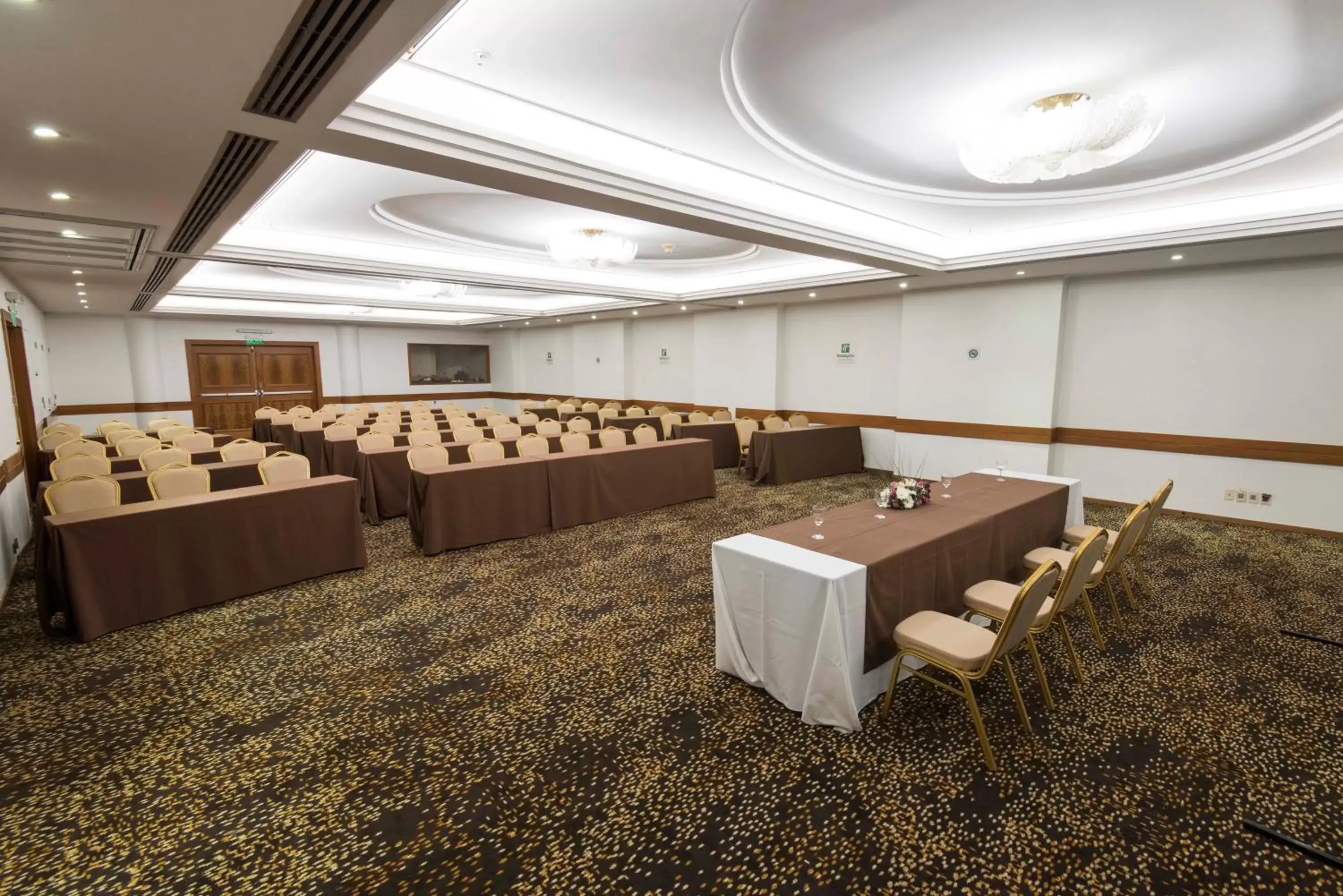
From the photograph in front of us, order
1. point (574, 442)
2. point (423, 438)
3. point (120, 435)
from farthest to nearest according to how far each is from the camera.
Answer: point (120, 435)
point (423, 438)
point (574, 442)

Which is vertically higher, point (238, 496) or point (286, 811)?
point (238, 496)

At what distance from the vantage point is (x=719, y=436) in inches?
434

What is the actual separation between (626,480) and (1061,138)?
551cm

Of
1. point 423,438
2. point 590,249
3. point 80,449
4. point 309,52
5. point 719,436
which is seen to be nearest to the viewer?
point 309,52

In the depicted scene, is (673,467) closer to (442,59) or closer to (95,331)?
(442,59)

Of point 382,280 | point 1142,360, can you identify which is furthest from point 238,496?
point 1142,360

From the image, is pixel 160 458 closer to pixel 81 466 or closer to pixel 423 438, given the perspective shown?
pixel 81 466

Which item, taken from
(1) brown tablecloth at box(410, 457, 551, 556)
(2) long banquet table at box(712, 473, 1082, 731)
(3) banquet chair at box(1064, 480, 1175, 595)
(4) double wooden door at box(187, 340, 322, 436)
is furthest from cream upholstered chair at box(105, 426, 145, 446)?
(3) banquet chair at box(1064, 480, 1175, 595)

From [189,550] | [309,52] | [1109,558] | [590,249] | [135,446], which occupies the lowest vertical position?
[189,550]

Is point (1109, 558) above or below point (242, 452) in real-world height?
below

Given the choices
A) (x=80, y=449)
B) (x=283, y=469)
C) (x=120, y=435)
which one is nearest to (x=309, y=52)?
(x=283, y=469)

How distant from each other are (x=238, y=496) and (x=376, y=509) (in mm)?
2474

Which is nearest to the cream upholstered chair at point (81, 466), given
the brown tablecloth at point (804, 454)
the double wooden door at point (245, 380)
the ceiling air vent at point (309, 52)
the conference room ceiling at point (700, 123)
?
the conference room ceiling at point (700, 123)

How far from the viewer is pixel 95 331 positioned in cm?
Answer: 1299
